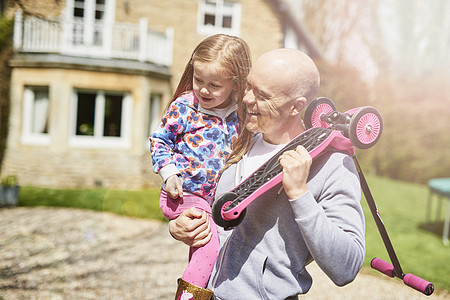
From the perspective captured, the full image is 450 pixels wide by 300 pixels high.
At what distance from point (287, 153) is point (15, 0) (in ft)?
8.19

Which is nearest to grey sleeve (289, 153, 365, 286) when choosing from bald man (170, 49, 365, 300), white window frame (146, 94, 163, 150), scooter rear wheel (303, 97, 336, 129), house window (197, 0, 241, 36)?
bald man (170, 49, 365, 300)

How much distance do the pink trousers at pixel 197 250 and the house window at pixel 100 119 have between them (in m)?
9.73

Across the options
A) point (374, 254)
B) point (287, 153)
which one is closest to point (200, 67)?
point (287, 153)

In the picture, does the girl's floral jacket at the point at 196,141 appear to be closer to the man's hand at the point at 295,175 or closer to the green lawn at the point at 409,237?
the man's hand at the point at 295,175

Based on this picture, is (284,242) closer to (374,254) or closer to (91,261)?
(91,261)

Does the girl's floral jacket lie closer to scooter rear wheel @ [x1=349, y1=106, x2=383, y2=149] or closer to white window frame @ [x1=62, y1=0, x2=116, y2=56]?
scooter rear wheel @ [x1=349, y1=106, x2=383, y2=149]

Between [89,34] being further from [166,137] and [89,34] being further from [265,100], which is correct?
[265,100]

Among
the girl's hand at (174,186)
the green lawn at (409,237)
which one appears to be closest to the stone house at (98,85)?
the green lawn at (409,237)

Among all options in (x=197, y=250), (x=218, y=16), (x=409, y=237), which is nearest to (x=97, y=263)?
(x=197, y=250)

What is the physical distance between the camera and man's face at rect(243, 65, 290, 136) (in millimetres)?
1200

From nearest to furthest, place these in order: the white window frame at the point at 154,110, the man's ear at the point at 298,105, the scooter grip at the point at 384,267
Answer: the man's ear at the point at 298,105
the scooter grip at the point at 384,267
the white window frame at the point at 154,110

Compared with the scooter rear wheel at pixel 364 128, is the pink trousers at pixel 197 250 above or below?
below

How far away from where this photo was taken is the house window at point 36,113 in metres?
11.1

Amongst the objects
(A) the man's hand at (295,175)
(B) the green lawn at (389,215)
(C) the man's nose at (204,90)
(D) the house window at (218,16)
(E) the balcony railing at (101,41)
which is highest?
(D) the house window at (218,16)
